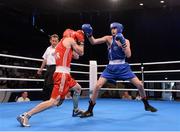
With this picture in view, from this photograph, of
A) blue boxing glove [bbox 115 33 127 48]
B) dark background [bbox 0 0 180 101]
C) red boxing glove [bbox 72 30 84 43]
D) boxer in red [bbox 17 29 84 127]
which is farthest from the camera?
dark background [bbox 0 0 180 101]

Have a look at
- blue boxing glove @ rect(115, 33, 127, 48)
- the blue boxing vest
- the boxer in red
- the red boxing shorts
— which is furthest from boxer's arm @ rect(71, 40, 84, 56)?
the blue boxing vest

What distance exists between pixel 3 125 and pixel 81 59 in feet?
28.0

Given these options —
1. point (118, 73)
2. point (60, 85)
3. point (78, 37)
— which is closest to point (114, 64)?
point (118, 73)

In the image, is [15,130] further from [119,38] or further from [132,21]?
[132,21]

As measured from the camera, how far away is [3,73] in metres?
8.23

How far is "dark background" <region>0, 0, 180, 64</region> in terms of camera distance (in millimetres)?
8289

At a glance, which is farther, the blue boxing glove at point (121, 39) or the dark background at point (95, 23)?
the dark background at point (95, 23)

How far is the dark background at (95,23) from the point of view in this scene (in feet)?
27.2

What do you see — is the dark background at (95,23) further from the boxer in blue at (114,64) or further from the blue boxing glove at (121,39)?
the blue boxing glove at (121,39)

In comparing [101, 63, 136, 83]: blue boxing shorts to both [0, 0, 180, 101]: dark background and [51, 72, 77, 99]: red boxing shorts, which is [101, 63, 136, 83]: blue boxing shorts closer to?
[51, 72, 77, 99]: red boxing shorts

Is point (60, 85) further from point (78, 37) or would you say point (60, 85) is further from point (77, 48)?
point (78, 37)

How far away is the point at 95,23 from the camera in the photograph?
1011 centimetres

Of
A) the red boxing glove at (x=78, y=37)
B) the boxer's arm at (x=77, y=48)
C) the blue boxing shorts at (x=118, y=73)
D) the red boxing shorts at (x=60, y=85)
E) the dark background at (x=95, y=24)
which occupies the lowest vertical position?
the red boxing shorts at (x=60, y=85)

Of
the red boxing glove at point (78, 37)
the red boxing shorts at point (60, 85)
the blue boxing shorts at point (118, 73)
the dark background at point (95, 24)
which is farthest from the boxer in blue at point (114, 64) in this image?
the dark background at point (95, 24)
